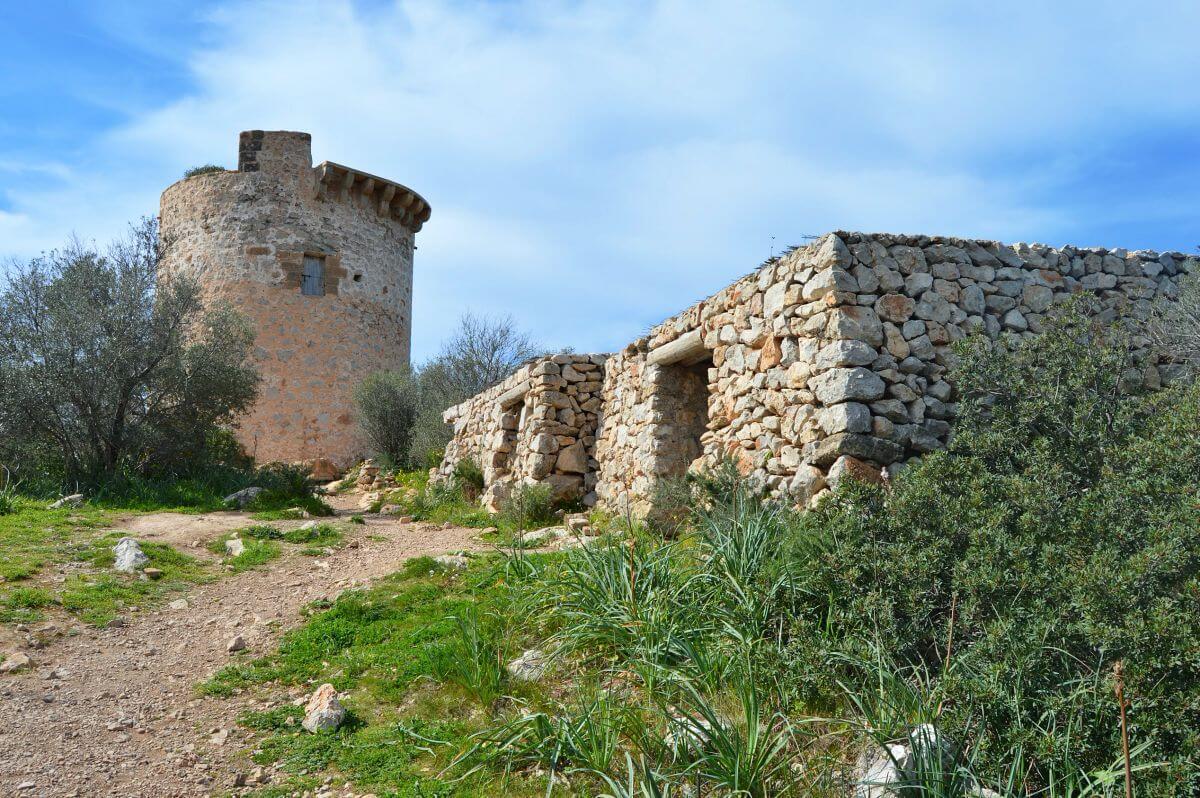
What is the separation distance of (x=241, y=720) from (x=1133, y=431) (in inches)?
209

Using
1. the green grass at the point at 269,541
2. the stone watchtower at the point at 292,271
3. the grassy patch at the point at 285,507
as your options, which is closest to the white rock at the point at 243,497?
the grassy patch at the point at 285,507

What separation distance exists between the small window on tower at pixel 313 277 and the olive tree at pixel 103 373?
4.56m

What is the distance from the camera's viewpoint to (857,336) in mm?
6188

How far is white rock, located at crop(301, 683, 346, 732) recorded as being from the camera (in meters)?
4.66

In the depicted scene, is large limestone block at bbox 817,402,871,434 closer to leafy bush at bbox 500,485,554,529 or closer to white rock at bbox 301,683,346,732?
white rock at bbox 301,683,346,732

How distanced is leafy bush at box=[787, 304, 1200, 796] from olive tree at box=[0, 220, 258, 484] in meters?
10.2

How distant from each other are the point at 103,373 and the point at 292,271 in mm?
6407

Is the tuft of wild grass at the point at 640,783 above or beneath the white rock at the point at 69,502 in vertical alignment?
beneath

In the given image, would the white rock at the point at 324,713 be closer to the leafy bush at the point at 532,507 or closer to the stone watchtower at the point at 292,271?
the leafy bush at the point at 532,507

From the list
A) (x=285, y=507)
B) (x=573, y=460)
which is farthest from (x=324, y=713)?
(x=285, y=507)

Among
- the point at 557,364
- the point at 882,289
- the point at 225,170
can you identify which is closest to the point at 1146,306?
the point at 882,289

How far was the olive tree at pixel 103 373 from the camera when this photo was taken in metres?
11.5

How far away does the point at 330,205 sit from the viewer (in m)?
18.2

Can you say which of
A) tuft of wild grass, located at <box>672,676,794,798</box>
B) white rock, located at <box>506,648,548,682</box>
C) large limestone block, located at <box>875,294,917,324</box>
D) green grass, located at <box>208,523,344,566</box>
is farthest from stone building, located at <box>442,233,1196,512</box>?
green grass, located at <box>208,523,344,566</box>
